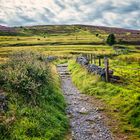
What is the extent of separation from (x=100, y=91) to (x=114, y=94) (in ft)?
5.93

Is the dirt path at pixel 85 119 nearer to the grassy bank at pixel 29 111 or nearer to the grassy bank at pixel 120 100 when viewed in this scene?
the grassy bank at pixel 29 111

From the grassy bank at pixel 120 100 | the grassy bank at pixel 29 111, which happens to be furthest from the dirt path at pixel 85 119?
the grassy bank at pixel 120 100

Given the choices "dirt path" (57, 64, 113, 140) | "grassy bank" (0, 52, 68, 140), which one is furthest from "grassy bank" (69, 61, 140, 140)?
"grassy bank" (0, 52, 68, 140)

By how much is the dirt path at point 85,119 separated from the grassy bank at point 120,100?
0.79m

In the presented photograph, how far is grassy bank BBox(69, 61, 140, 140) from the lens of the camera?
16.1m

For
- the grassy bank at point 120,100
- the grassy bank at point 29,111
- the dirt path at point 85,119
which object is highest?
the grassy bank at point 29,111

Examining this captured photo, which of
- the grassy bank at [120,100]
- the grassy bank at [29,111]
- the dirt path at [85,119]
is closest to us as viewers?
the grassy bank at [29,111]

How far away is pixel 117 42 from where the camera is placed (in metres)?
114

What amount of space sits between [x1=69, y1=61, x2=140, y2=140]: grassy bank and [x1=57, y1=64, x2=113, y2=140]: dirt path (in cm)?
79

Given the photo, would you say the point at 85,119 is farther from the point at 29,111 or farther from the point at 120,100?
the point at 29,111

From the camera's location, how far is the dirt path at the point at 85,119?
15047 mm

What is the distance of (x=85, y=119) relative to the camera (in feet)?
58.1

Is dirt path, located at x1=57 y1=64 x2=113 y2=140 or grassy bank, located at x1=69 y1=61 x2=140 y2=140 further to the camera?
grassy bank, located at x1=69 y1=61 x2=140 y2=140

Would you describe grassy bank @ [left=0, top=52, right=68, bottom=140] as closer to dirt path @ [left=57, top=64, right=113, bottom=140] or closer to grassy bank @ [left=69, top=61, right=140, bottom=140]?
dirt path @ [left=57, top=64, right=113, bottom=140]
